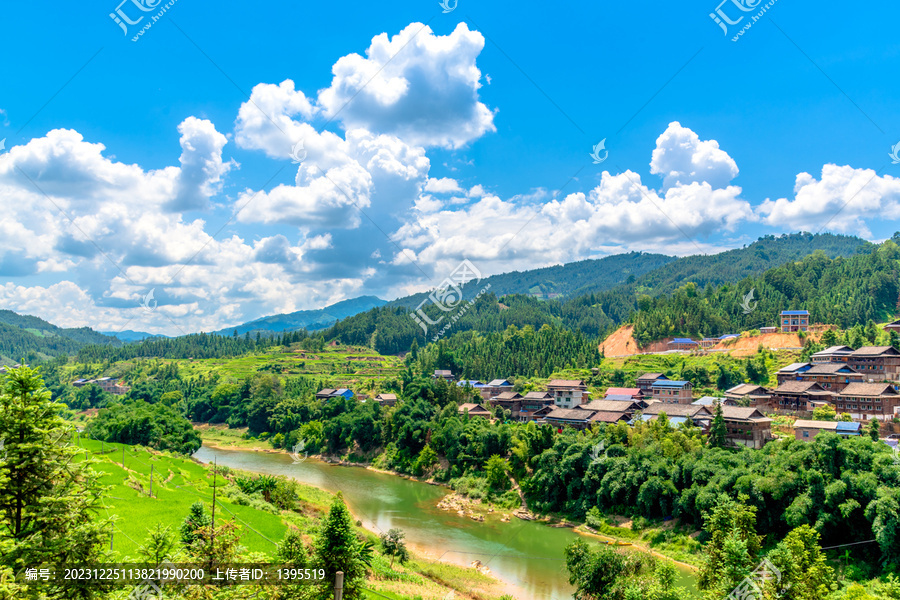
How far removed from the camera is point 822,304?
71000mm

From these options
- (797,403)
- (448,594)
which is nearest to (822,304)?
(797,403)

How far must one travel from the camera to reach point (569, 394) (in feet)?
164

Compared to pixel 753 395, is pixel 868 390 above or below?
above

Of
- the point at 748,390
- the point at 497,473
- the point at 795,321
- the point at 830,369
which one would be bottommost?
the point at 497,473

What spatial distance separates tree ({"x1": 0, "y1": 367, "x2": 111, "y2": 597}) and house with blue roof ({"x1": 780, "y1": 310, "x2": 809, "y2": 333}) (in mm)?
71096

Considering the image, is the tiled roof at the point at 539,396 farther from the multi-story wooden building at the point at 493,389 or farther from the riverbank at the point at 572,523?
the riverbank at the point at 572,523

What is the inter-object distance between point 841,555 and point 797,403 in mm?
20225

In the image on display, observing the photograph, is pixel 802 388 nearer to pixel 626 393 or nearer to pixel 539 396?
pixel 626 393

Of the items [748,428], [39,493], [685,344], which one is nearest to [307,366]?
[685,344]

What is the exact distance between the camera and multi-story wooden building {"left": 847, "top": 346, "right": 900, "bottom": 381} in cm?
4212

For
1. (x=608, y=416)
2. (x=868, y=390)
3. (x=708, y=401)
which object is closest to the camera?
(x=868, y=390)

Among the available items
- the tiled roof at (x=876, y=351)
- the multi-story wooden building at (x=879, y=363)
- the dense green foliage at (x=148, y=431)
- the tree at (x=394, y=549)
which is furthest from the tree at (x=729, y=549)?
the dense green foliage at (x=148, y=431)

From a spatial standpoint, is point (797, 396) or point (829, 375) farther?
point (829, 375)

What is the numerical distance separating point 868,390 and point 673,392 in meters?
13.8
